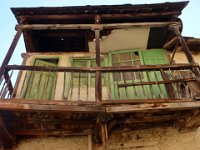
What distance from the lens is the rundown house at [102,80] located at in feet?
19.8

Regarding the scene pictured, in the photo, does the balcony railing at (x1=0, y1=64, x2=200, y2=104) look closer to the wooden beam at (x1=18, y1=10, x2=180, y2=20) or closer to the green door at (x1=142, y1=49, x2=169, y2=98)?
the green door at (x1=142, y1=49, x2=169, y2=98)

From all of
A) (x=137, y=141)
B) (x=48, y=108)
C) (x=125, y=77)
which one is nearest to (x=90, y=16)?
(x=125, y=77)

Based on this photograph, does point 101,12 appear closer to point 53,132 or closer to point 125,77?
point 125,77

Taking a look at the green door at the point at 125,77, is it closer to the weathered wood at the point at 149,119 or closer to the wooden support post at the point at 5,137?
the weathered wood at the point at 149,119

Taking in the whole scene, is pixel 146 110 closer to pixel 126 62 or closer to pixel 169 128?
pixel 169 128

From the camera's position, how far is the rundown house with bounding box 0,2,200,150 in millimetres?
6043

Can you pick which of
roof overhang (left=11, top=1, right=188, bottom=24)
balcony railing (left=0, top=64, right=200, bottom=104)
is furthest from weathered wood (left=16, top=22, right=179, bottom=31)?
balcony railing (left=0, top=64, right=200, bottom=104)

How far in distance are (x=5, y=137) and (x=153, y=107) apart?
3.66 meters

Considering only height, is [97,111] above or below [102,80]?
below

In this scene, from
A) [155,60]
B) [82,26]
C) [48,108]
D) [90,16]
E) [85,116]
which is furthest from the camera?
[155,60]

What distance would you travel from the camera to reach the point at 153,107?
19.2 feet

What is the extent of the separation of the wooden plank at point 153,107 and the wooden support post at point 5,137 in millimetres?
2493

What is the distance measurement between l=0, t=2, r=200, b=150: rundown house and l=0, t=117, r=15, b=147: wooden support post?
2 cm

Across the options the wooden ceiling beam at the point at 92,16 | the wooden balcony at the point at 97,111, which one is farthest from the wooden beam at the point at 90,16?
the wooden balcony at the point at 97,111
